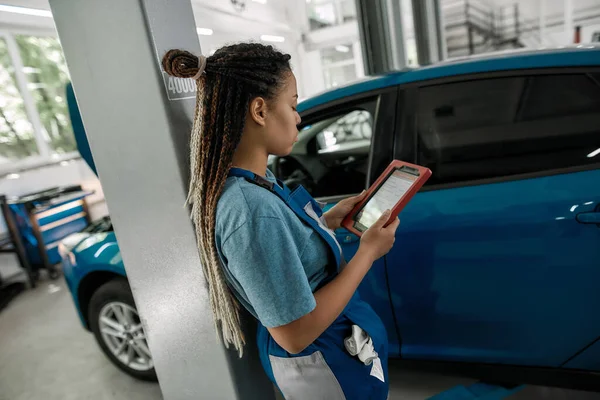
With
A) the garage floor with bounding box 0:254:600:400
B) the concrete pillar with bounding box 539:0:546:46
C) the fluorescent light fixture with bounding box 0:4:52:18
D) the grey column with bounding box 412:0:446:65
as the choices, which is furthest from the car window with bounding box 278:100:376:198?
the concrete pillar with bounding box 539:0:546:46

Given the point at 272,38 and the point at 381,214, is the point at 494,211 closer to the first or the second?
the point at 381,214

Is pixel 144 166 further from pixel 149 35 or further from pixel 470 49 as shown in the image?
pixel 470 49

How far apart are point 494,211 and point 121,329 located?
1980 mm

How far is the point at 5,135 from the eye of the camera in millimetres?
5754

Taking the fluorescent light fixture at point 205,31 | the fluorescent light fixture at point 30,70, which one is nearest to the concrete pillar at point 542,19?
the fluorescent light fixture at point 205,31

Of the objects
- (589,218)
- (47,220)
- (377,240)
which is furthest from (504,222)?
(47,220)

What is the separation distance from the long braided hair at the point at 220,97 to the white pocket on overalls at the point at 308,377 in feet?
1.13

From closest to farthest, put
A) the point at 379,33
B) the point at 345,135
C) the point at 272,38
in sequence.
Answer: the point at 345,135 < the point at 379,33 < the point at 272,38

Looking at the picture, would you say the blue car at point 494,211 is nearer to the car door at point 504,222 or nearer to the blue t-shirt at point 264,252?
the car door at point 504,222

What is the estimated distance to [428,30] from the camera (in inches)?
185

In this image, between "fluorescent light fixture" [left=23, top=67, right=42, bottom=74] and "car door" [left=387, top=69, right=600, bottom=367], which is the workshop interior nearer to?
"car door" [left=387, top=69, right=600, bottom=367]

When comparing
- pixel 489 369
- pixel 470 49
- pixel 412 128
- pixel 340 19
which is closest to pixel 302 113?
pixel 412 128

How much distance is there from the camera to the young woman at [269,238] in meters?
0.83

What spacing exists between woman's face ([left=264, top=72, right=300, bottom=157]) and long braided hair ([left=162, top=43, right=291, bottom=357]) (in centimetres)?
2
